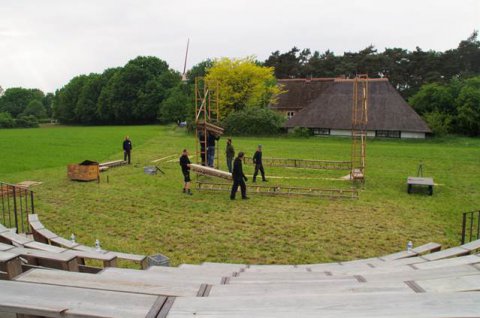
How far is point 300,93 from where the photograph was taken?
6081cm

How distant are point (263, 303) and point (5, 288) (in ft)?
5.57

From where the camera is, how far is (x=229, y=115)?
44812 mm

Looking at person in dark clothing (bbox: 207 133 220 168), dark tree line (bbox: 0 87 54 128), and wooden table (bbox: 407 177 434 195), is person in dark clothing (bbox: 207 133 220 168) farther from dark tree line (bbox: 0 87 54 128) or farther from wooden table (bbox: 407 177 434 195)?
dark tree line (bbox: 0 87 54 128)

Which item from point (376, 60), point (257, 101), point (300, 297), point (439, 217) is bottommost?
point (439, 217)

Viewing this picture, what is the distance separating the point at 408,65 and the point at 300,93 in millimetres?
18071

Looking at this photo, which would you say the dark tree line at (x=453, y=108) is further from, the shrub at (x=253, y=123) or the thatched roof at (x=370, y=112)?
the shrub at (x=253, y=123)

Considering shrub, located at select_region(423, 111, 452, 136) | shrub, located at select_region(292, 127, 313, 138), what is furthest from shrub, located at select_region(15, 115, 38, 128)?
shrub, located at select_region(423, 111, 452, 136)

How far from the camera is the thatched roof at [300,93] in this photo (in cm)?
5988

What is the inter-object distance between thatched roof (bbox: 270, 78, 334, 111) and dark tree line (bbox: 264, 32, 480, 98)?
9.32 m

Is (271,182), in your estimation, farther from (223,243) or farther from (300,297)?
(300,297)

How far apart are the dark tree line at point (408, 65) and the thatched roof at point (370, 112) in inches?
676

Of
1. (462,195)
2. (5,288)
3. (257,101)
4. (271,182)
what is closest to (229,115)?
(257,101)

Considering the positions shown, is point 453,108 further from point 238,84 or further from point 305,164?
point 305,164

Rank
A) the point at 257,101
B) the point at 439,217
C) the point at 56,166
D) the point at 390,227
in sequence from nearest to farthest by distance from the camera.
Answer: the point at 390,227
the point at 439,217
the point at 56,166
the point at 257,101
